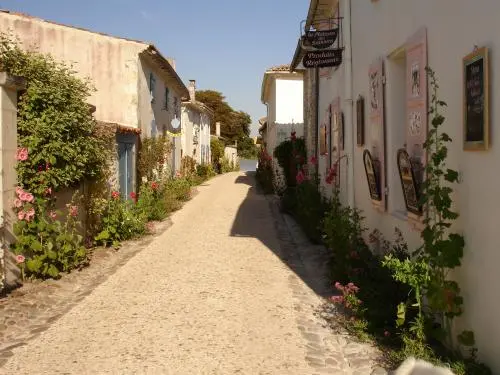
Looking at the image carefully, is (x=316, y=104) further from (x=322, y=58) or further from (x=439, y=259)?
(x=439, y=259)

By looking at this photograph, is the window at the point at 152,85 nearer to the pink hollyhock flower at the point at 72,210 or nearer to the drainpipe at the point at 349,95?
the drainpipe at the point at 349,95

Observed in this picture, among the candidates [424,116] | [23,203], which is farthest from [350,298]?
[23,203]

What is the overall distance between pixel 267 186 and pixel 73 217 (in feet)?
49.2

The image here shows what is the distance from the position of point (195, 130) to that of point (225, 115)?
3005 centimetres

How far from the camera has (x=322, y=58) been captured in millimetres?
8672

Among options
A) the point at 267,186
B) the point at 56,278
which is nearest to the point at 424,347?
the point at 56,278

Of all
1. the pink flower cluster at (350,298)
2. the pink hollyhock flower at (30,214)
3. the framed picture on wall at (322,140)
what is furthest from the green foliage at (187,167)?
the pink flower cluster at (350,298)

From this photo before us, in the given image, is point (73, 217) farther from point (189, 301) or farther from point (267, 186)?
point (267, 186)

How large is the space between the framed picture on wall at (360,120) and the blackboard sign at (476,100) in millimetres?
3989

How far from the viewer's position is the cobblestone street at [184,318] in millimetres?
4453

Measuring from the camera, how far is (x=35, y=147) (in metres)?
7.09

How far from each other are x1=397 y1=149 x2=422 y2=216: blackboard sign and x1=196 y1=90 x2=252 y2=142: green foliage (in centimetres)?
5500

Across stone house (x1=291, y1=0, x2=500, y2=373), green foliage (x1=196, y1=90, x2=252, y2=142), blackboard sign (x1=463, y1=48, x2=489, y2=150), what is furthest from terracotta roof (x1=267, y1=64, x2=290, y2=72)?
green foliage (x1=196, y1=90, x2=252, y2=142)

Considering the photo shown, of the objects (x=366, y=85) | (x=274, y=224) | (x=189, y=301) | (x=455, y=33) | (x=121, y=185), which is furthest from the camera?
(x=274, y=224)
